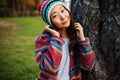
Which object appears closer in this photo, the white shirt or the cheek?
the cheek

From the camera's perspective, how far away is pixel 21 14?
156ft

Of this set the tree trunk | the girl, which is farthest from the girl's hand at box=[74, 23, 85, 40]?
the tree trunk

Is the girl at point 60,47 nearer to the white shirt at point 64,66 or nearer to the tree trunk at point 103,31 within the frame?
the white shirt at point 64,66

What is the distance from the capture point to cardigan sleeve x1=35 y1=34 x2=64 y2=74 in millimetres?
3230

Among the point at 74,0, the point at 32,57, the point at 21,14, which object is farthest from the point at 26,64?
the point at 21,14

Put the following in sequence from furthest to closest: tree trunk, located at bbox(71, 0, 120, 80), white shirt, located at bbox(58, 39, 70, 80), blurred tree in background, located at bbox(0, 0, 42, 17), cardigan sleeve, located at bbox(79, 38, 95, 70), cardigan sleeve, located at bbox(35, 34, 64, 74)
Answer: blurred tree in background, located at bbox(0, 0, 42, 17)
tree trunk, located at bbox(71, 0, 120, 80)
white shirt, located at bbox(58, 39, 70, 80)
cardigan sleeve, located at bbox(79, 38, 95, 70)
cardigan sleeve, located at bbox(35, 34, 64, 74)

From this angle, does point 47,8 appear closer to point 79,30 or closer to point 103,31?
point 79,30

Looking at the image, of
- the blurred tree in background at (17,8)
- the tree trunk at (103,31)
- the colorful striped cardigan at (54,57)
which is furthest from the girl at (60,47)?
the blurred tree in background at (17,8)

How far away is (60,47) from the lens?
328 cm

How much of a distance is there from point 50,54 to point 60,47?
0.13m

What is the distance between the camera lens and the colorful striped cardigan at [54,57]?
324 centimetres

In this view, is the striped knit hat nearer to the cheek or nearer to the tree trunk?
the cheek

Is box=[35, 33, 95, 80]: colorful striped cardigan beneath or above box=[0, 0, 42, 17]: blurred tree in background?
beneath

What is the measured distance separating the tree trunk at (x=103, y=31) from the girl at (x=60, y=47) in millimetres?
270
